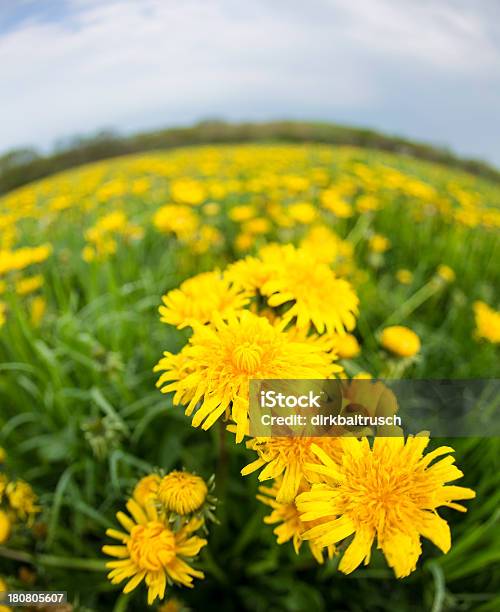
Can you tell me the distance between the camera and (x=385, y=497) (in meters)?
0.49

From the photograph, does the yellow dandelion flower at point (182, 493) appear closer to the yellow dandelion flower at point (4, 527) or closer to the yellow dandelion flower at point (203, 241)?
the yellow dandelion flower at point (4, 527)

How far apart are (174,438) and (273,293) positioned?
661mm

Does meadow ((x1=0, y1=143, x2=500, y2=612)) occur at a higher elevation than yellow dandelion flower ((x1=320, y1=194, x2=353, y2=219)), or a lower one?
lower

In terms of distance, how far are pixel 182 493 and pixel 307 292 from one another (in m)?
0.36

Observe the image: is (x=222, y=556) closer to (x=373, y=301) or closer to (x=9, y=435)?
(x=9, y=435)

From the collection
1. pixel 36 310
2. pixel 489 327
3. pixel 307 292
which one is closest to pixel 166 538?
pixel 307 292

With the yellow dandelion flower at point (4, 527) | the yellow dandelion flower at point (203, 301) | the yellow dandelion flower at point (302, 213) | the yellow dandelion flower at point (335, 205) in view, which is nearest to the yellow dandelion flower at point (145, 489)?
the yellow dandelion flower at point (203, 301)

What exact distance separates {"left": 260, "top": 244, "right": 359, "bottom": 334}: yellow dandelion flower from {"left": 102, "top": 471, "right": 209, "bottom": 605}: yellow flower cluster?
→ 285mm

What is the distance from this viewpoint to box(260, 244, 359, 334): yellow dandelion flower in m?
0.66

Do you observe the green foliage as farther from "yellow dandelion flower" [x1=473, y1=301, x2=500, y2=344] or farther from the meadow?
"yellow dandelion flower" [x1=473, y1=301, x2=500, y2=344]

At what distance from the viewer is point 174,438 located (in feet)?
3.82

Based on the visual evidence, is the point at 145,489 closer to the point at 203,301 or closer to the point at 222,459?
the point at 222,459

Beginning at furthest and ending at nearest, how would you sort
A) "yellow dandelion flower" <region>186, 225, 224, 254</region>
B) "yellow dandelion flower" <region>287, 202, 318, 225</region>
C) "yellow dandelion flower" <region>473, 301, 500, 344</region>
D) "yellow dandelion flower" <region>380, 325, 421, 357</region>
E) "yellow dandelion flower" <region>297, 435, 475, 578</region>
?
"yellow dandelion flower" <region>287, 202, 318, 225</region> → "yellow dandelion flower" <region>186, 225, 224, 254</region> → "yellow dandelion flower" <region>473, 301, 500, 344</region> → "yellow dandelion flower" <region>380, 325, 421, 357</region> → "yellow dandelion flower" <region>297, 435, 475, 578</region>

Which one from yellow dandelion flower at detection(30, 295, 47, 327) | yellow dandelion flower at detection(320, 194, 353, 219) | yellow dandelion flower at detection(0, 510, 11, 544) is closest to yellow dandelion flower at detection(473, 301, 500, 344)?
yellow dandelion flower at detection(320, 194, 353, 219)
